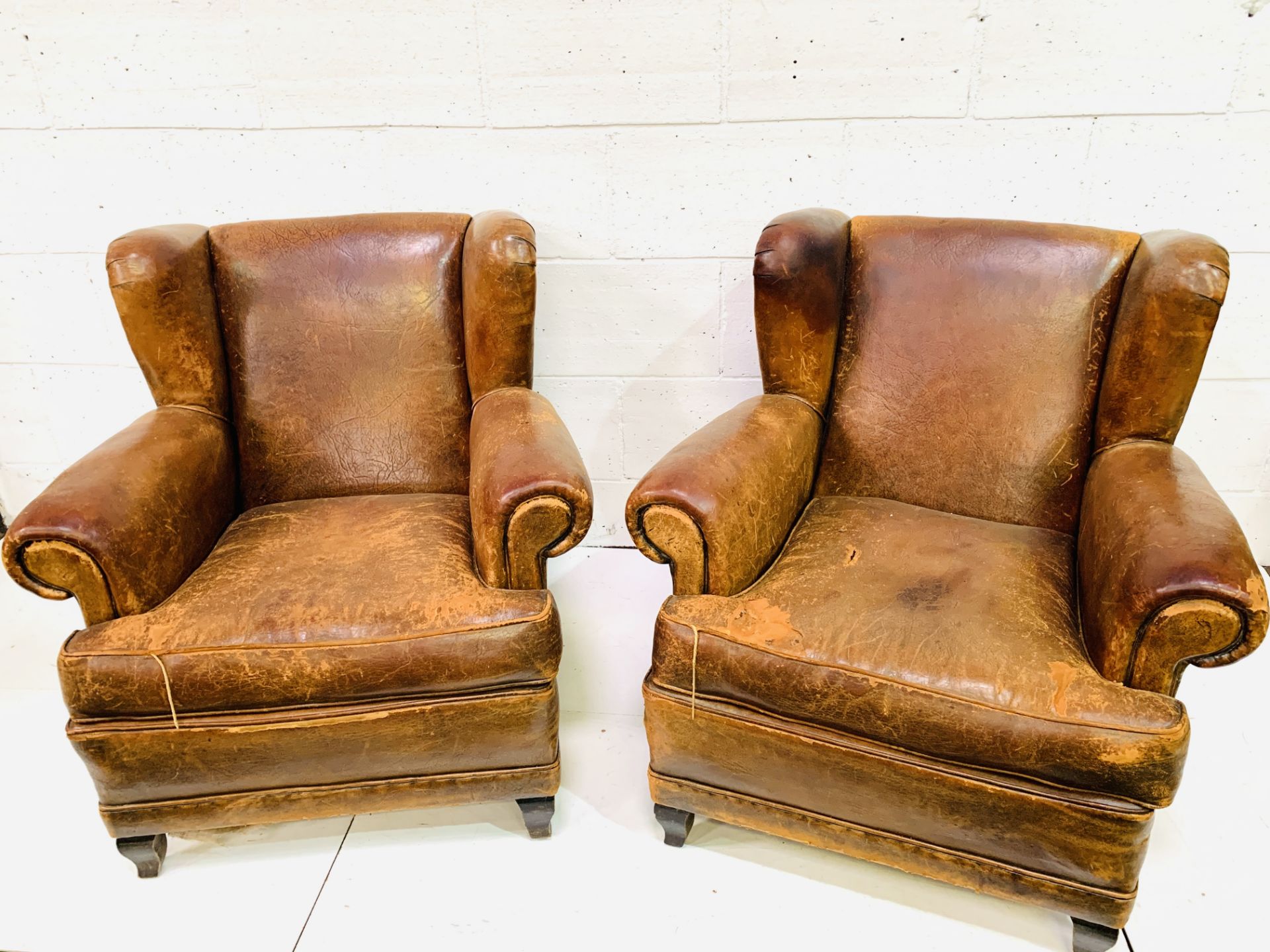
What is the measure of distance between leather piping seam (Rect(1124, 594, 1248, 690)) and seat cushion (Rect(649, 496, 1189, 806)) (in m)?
0.04

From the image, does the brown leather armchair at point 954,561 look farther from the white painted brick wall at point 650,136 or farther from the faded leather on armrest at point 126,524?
the faded leather on armrest at point 126,524

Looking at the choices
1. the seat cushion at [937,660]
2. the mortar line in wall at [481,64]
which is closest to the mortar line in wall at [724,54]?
the mortar line in wall at [481,64]

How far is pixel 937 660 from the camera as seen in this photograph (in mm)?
1259

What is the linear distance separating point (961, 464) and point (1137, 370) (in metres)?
0.34

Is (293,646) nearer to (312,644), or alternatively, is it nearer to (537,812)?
(312,644)

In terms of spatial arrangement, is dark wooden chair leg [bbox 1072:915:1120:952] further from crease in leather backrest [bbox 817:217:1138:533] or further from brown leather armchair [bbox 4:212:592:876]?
brown leather armchair [bbox 4:212:592:876]

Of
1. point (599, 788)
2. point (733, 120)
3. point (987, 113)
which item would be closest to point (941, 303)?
point (987, 113)

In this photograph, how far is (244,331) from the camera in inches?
70.8

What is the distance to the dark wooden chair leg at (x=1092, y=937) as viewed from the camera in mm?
Result: 1291

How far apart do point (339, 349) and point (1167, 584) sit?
1541 millimetres

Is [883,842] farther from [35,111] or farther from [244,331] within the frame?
[35,111]

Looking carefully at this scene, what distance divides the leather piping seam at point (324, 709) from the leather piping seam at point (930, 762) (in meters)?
0.24

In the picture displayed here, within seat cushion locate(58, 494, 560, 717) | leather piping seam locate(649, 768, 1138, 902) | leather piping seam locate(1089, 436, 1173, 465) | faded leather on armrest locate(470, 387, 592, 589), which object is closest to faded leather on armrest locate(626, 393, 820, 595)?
faded leather on armrest locate(470, 387, 592, 589)

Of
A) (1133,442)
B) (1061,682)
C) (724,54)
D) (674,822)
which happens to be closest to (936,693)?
(1061,682)
